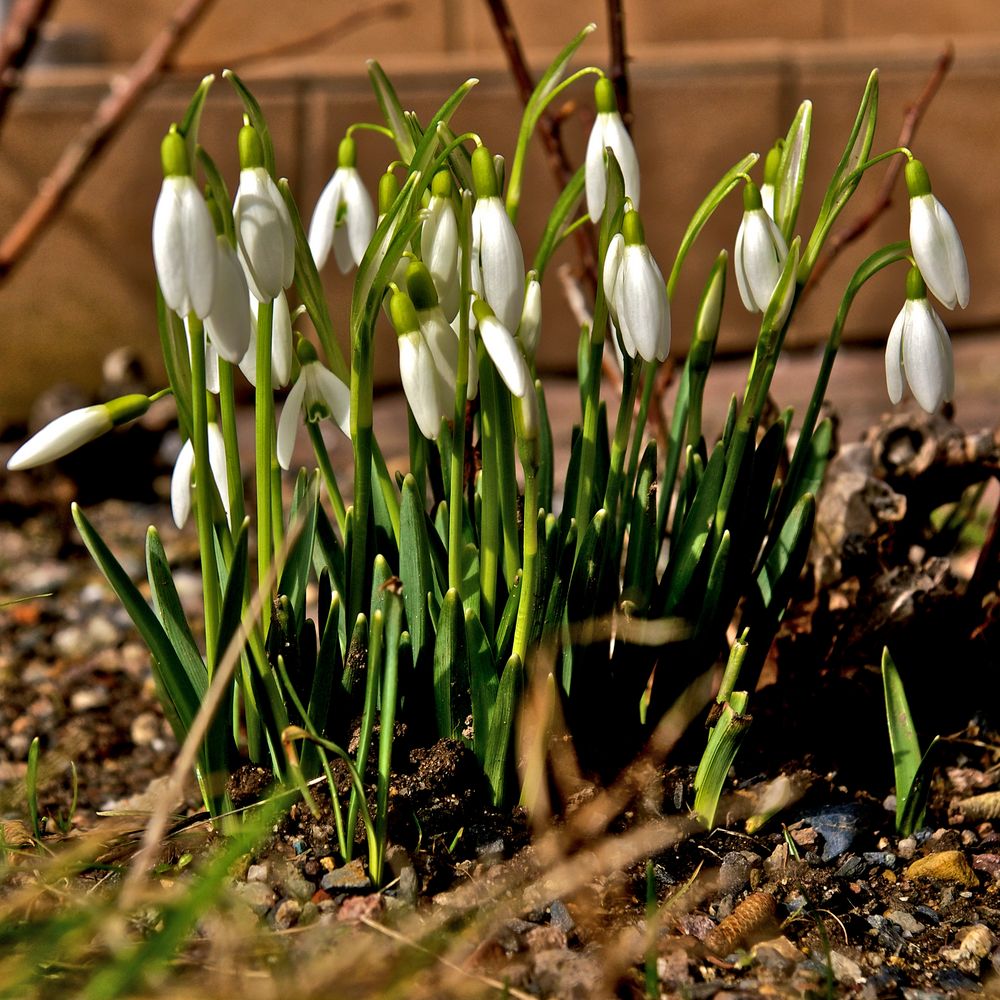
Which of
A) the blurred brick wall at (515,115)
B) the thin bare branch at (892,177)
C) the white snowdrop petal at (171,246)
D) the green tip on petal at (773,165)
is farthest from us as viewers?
the blurred brick wall at (515,115)

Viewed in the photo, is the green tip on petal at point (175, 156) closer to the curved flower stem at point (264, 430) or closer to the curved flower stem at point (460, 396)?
the curved flower stem at point (264, 430)

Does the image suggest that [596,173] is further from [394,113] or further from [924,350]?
[924,350]

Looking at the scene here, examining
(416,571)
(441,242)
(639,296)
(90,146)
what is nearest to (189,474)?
(416,571)

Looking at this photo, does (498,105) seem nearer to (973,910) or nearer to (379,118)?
(379,118)

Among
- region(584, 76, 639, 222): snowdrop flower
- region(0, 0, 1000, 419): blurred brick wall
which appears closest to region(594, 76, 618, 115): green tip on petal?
region(584, 76, 639, 222): snowdrop flower

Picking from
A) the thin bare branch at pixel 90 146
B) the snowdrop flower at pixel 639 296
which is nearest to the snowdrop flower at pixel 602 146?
the snowdrop flower at pixel 639 296

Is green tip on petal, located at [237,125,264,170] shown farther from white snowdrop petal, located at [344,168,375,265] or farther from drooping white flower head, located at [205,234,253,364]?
white snowdrop petal, located at [344,168,375,265]

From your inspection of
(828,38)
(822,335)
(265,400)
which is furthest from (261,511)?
(828,38)
